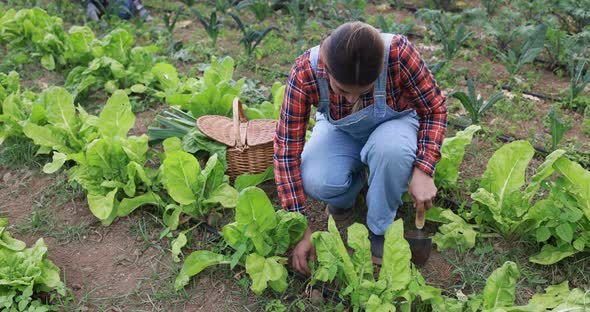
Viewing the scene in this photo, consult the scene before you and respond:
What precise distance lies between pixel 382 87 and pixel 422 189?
458 millimetres

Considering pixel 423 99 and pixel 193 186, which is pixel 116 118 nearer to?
pixel 193 186

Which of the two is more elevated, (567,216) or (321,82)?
(321,82)

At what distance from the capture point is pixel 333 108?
7.98 ft

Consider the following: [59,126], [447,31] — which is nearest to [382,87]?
[59,126]

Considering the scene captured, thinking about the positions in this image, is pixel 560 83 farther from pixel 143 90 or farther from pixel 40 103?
pixel 40 103

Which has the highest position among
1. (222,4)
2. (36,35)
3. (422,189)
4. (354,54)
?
(354,54)

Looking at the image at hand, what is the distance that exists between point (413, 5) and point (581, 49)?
7.42 feet

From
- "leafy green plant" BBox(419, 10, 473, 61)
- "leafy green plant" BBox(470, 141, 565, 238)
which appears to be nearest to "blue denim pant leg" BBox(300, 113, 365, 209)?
"leafy green plant" BBox(470, 141, 565, 238)

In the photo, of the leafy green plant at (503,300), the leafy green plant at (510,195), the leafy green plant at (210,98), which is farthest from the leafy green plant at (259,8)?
the leafy green plant at (503,300)

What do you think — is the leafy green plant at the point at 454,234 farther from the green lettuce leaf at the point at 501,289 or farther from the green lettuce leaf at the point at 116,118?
the green lettuce leaf at the point at 116,118

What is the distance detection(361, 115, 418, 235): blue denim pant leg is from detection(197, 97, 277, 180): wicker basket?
69 cm

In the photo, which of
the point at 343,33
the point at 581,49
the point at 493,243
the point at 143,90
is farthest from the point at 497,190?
the point at 143,90

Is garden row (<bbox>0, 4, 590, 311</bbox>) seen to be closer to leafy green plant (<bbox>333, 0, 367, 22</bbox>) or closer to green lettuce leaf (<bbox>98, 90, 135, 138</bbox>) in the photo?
green lettuce leaf (<bbox>98, 90, 135, 138</bbox>)

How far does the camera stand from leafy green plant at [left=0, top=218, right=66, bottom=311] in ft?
7.50
